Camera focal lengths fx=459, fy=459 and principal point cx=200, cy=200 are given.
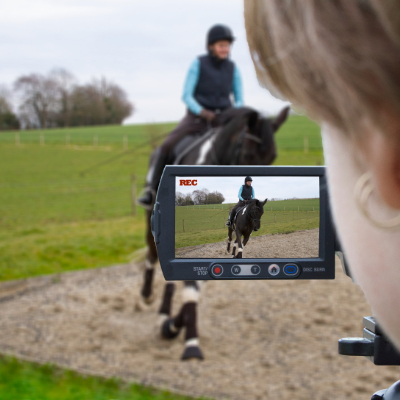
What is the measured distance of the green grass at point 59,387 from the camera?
2.34 metres

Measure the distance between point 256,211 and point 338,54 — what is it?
349 millimetres

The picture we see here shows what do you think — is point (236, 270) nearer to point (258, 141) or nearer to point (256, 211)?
point (256, 211)

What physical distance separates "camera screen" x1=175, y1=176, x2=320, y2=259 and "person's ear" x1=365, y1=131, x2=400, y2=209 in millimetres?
309

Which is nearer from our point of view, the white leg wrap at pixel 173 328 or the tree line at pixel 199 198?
the tree line at pixel 199 198

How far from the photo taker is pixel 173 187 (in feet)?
1.95

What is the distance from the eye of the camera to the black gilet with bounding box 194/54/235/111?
3471 millimetres

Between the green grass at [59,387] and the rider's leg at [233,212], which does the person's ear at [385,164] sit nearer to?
the rider's leg at [233,212]

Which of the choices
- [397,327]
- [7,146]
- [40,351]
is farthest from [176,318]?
[7,146]

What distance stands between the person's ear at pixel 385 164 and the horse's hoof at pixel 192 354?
280 cm

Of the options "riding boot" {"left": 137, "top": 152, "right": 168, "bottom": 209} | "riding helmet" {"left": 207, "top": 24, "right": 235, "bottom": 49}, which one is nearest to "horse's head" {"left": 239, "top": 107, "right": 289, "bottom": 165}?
"riding helmet" {"left": 207, "top": 24, "right": 235, "bottom": 49}

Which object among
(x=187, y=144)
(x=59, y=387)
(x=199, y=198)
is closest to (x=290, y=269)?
(x=199, y=198)

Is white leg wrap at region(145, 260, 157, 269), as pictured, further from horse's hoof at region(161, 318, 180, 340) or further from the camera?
the camera

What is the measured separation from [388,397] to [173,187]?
1.24 feet

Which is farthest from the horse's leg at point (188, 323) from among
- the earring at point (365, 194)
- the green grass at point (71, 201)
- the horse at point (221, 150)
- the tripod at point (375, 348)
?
the earring at point (365, 194)
